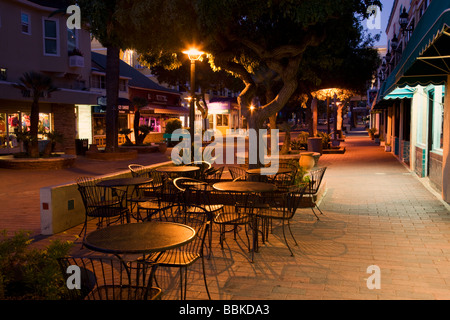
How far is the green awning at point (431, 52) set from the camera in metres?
5.52

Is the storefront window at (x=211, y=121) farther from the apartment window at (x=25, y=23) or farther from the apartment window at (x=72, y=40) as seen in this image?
the apartment window at (x=25, y=23)

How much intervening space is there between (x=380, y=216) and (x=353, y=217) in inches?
21.3

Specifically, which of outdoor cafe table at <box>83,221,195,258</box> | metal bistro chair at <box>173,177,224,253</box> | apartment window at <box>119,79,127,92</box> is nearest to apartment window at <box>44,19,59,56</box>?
apartment window at <box>119,79,127,92</box>

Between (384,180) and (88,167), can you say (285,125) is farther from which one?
(88,167)

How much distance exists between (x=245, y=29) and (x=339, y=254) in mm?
6943

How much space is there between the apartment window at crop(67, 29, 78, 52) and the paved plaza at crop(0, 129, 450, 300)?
15.7 meters

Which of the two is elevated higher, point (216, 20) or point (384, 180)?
point (216, 20)

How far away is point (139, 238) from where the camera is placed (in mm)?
3783

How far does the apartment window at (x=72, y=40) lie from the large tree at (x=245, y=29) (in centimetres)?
Answer: 1420

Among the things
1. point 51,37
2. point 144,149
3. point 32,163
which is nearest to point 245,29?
point 32,163

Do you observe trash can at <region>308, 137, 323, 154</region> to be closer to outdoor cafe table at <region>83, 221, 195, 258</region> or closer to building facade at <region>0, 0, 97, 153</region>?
building facade at <region>0, 0, 97, 153</region>

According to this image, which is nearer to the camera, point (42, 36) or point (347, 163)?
point (347, 163)

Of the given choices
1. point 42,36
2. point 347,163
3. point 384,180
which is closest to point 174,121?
point 42,36

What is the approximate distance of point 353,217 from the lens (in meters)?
7.94
